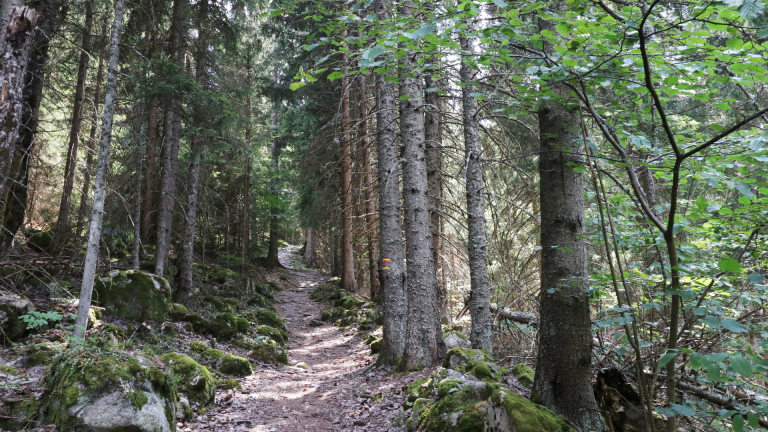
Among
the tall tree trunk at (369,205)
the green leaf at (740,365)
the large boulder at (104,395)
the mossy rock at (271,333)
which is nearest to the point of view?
the green leaf at (740,365)

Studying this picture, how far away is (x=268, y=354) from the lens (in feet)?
29.7

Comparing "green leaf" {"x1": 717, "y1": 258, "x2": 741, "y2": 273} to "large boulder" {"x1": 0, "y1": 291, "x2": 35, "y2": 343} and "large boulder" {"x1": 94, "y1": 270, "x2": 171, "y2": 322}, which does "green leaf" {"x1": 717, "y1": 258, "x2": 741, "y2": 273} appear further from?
"large boulder" {"x1": 94, "y1": 270, "x2": 171, "y2": 322}

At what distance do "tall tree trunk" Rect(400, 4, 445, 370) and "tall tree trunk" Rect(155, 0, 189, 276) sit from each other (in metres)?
6.53

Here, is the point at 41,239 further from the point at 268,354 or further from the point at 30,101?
the point at 268,354

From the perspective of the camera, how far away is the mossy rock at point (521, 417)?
293 centimetres

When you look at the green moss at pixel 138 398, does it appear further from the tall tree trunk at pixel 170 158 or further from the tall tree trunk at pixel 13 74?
the tall tree trunk at pixel 170 158

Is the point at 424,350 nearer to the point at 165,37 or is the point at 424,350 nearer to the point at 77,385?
the point at 77,385

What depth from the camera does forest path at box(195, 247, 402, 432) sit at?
5352 millimetres

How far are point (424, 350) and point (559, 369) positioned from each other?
4.09m

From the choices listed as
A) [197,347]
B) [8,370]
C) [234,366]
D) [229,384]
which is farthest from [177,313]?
[8,370]

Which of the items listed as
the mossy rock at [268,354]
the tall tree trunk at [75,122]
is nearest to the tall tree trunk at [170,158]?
the tall tree trunk at [75,122]

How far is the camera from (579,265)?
3.23m

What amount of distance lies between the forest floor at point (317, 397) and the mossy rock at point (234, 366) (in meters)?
0.22

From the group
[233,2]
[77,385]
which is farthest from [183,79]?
[77,385]
